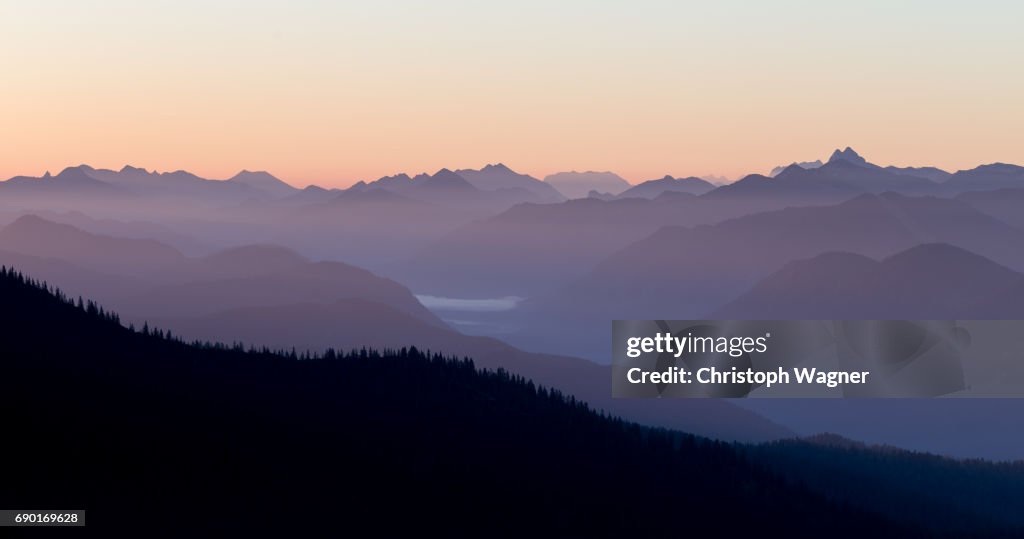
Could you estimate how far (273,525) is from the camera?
655ft

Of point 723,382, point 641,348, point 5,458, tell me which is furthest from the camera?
point 5,458

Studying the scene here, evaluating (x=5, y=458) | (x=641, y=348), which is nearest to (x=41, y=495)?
(x=5, y=458)

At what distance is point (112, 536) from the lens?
176m

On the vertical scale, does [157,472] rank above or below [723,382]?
below

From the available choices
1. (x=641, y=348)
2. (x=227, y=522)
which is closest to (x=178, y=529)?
(x=227, y=522)

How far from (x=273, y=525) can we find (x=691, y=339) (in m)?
86.0

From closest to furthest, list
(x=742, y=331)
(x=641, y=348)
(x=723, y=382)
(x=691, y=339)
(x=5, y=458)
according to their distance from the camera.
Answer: (x=641, y=348) < (x=691, y=339) < (x=742, y=331) < (x=723, y=382) < (x=5, y=458)

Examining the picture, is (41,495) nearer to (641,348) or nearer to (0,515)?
(0,515)

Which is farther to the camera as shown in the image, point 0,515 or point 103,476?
point 103,476

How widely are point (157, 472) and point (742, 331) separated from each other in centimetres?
10042

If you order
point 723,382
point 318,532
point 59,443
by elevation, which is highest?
point 723,382

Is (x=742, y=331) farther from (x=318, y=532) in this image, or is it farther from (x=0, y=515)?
(x=0, y=515)

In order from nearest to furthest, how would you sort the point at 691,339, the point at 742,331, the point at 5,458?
the point at 691,339
the point at 742,331
the point at 5,458

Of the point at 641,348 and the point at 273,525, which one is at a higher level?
the point at 641,348
